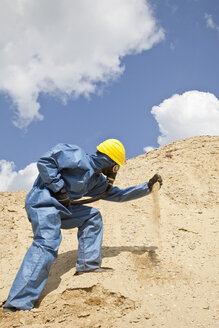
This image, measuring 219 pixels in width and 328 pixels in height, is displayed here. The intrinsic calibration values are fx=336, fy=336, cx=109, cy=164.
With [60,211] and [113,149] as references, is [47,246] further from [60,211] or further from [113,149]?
[113,149]

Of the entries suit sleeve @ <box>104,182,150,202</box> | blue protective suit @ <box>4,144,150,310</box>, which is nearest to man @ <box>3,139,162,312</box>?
blue protective suit @ <box>4,144,150,310</box>

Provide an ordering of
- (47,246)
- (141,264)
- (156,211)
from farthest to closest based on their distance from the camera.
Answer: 1. (156,211)
2. (141,264)
3. (47,246)

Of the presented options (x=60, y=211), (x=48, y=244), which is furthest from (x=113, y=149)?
(x=48, y=244)

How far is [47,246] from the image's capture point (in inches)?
127

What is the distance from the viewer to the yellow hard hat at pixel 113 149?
3.57 m

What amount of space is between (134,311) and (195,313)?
0.53 metres

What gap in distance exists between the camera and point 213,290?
328cm

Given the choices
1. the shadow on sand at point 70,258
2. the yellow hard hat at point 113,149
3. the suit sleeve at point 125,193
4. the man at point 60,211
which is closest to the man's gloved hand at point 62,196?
the man at point 60,211

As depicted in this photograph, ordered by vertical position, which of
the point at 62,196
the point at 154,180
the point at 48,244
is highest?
the point at 154,180

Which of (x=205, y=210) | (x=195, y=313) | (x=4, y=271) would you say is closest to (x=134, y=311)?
(x=195, y=313)

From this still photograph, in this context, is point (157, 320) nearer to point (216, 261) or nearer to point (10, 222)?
point (216, 261)

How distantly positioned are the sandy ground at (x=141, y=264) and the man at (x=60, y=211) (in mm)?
181

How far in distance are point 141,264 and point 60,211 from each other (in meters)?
1.13

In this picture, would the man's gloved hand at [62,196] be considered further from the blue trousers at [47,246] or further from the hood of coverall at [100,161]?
the hood of coverall at [100,161]
